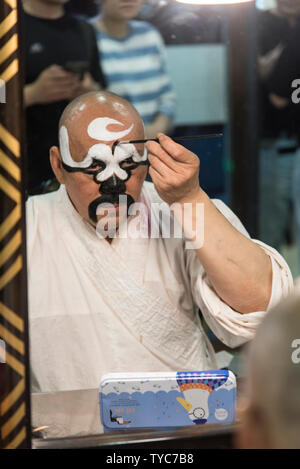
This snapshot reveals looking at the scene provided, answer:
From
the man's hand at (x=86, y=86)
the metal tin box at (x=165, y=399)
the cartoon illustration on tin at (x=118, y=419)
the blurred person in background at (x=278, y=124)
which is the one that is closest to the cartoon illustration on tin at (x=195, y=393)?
the metal tin box at (x=165, y=399)

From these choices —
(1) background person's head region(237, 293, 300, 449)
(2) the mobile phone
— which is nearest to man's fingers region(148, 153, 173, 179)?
(2) the mobile phone

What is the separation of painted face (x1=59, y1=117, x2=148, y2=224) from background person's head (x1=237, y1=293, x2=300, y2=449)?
2.12 feet

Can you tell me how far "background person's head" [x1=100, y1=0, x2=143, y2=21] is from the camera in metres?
1.33

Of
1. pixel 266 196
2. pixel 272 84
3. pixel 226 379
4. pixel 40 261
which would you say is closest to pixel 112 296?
pixel 40 261

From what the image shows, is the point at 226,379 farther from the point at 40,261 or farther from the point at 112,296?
the point at 40,261

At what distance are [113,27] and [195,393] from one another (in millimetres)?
720

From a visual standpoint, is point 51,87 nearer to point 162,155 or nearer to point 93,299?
point 162,155

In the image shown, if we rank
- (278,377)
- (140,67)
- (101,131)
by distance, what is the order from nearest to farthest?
(278,377) → (101,131) → (140,67)

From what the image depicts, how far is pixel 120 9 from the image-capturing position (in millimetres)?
1336

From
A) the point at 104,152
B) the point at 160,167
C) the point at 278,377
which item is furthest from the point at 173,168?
the point at 278,377

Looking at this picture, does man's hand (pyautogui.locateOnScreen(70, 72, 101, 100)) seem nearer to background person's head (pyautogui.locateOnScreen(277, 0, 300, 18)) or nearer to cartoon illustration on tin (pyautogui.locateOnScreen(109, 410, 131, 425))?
background person's head (pyautogui.locateOnScreen(277, 0, 300, 18))

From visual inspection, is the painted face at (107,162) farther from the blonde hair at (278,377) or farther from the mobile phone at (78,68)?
the blonde hair at (278,377)

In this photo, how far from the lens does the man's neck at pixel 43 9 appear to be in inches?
50.3
